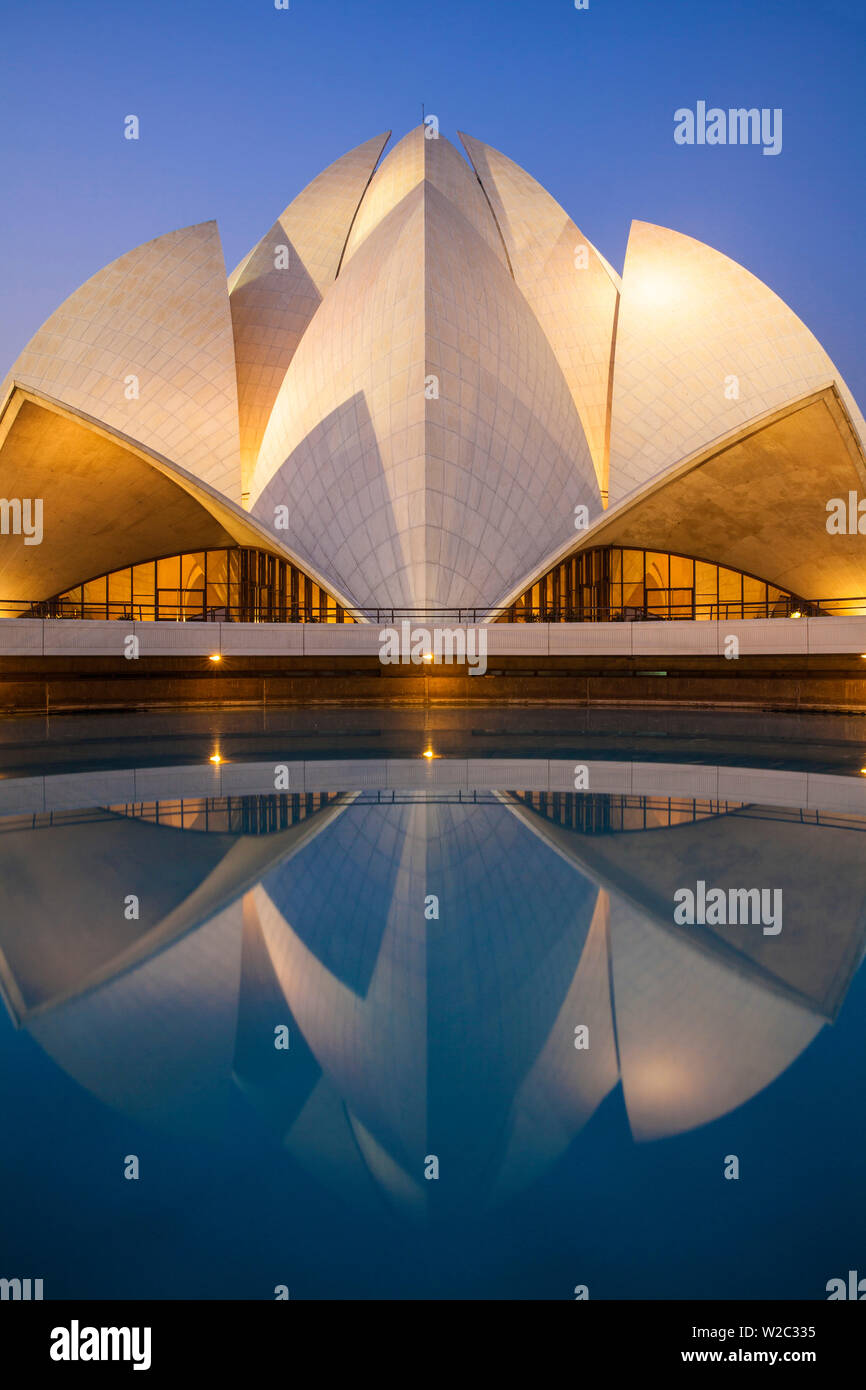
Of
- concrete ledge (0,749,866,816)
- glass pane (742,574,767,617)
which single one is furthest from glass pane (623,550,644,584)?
concrete ledge (0,749,866,816)

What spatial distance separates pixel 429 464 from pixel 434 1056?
17404mm

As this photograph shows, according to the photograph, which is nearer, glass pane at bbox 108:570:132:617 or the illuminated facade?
the illuminated facade

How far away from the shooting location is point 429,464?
1895 cm

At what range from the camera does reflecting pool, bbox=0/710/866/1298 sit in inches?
75.9

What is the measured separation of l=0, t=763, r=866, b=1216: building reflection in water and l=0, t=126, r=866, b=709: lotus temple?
11.1 metres

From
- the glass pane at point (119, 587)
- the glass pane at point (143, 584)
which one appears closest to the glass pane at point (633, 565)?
the glass pane at point (143, 584)

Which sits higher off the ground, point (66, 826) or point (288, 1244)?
point (66, 826)

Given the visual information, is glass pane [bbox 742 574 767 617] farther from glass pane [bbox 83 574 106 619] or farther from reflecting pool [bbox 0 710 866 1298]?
reflecting pool [bbox 0 710 866 1298]

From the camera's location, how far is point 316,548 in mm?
21203

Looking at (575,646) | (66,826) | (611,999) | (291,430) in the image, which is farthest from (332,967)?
(291,430)

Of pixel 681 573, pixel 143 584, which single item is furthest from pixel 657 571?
pixel 143 584

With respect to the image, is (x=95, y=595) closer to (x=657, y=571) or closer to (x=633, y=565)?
(x=633, y=565)

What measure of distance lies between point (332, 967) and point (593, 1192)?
1.65m

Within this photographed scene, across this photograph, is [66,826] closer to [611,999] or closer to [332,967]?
[332,967]
